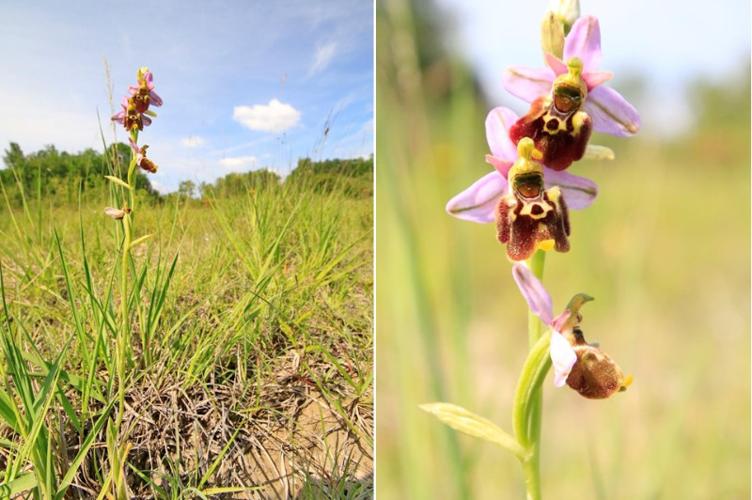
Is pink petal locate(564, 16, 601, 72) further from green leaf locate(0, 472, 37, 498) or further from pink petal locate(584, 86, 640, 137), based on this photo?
green leaf locate(0, 472, 37, 498)

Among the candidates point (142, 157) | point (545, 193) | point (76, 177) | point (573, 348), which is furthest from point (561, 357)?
point (76, 177)

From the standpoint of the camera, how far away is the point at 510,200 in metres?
0.60

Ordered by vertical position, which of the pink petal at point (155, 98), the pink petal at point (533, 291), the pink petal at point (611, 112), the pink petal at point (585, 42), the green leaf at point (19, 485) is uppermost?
the pink petal at point (155, 98)

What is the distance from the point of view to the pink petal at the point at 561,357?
0.52 meters

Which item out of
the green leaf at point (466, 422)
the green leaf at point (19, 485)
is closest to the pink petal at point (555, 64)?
the green leaf at point (466, 422)

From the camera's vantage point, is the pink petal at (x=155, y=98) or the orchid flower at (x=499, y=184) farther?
the pink petal at (x=155, y=98)

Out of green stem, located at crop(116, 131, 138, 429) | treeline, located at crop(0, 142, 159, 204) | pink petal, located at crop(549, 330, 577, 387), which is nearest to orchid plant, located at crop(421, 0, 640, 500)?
pink petal, located at crop(549, 330, 577, 387)

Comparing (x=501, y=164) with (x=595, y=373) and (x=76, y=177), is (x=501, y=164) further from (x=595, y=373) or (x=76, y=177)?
(x=76, y=177)

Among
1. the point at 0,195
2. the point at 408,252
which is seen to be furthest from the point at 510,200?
the point at 0,195

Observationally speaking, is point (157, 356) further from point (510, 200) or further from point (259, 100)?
point (510, 200)

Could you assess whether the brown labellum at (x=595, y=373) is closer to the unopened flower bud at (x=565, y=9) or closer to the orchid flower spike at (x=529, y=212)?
the orchid flower spike at (x=529, y=212)

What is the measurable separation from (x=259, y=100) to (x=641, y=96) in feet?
2.44

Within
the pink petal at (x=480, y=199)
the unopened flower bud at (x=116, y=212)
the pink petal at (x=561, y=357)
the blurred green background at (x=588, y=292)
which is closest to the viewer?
the pink petal at (x=561, y=357)

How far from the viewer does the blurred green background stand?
0.79 meters
